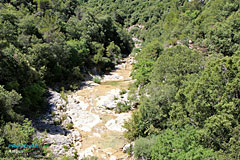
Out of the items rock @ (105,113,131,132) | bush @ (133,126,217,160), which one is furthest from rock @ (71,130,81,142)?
bush @ (133,126,217,160)

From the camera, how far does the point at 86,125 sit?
22781 mm

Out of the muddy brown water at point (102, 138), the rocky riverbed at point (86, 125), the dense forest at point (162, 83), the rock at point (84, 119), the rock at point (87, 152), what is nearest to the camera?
the dense forest at point (162, 83)

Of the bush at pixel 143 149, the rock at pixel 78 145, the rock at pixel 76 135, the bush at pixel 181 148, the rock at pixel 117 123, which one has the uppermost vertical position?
the bush at pixel 181 148

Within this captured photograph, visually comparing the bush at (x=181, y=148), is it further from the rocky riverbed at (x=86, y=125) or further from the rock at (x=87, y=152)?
the rock at (x=87, y=152)

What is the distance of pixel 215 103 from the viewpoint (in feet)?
41.3

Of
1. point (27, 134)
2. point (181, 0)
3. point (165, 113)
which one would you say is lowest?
point (27, 134)

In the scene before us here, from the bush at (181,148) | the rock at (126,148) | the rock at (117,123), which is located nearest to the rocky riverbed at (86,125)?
the rock at (117,123)

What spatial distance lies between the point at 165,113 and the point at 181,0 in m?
74.5

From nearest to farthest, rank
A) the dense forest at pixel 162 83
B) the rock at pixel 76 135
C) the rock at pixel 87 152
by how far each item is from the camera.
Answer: the dense forest at pixel 162 83 → the rock at pixel 87 152 → the rock at pixel 76 135

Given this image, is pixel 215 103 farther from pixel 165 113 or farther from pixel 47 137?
pixel 47 137

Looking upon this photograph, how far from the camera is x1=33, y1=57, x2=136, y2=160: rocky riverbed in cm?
1759

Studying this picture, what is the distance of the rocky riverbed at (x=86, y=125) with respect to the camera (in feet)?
57.7

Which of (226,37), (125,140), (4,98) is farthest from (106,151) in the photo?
(226,37)

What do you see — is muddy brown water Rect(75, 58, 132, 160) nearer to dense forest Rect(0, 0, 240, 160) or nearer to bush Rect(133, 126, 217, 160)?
dense forest Rect(0, 0, 240, 160)
